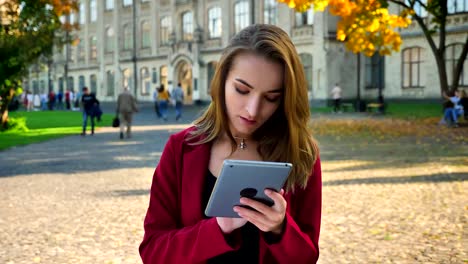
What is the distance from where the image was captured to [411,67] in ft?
Answer: 129

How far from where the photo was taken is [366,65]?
138 ft

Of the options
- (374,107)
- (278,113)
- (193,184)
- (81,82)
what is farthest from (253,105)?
(81,82)

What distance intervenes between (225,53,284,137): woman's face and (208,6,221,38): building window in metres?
49.1

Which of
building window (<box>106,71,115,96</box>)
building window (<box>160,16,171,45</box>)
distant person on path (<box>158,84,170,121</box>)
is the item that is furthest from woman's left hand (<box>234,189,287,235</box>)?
building window (<box>106,71,115,96</box>)

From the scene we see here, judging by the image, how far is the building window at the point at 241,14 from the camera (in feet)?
158

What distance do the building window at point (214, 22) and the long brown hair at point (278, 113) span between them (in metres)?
49.0

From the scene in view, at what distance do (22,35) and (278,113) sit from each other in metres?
22.7

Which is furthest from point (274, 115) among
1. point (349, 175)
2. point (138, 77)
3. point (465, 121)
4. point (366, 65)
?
point (138, 77)

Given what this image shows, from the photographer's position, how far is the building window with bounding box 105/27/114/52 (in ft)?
203

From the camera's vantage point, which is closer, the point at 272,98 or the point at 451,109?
the point at 272,98

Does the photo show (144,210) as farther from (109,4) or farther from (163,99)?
(109,4)

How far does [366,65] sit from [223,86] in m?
41.1

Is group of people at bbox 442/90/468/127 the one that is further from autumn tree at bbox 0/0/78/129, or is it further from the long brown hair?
the long brown hair

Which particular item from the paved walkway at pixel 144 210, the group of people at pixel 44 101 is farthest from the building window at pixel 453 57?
the group of people at pixel 44 101
